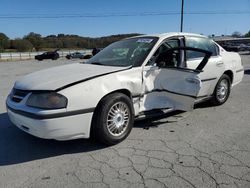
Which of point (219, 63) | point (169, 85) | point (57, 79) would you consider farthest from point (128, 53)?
point (219, 63)

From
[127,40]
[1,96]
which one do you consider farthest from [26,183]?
[1,96]

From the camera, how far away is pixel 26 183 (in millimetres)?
2646

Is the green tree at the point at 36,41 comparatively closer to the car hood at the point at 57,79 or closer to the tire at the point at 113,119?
the car hood at the point at 57,79

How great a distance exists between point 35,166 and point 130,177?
1171mm

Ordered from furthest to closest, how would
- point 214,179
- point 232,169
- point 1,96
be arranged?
point 1,96 < point 232,169 < point 214,179

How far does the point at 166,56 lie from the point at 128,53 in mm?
650

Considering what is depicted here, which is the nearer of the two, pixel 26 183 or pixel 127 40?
pixel 26 183

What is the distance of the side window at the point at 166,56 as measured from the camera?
13.4 ft

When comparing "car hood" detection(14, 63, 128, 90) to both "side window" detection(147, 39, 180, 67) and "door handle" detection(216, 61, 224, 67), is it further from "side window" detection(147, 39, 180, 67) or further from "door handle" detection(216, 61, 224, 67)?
"door handle" detection(216, 61, 224, 67)

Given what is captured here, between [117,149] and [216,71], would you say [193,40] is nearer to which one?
[216,71]

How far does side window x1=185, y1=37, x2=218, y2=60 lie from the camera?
15.4 feet

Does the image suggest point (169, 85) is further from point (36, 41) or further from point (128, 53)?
point (36, 41)

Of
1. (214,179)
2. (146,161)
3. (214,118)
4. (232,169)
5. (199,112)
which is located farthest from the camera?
(199,112)

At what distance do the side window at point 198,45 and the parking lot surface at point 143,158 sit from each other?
4.12 feet
